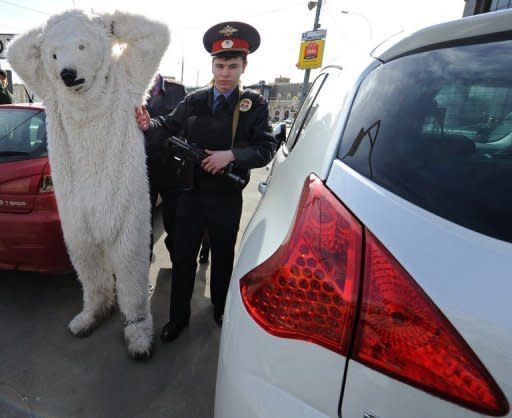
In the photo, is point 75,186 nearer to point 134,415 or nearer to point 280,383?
point 134,415

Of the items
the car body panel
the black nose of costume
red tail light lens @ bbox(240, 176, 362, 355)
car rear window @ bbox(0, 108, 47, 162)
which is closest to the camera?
the car body panel

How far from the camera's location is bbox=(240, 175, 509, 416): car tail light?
58cm

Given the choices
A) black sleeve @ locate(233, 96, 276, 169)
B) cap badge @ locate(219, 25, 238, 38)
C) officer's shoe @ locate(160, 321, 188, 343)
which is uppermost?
cap badge @ locate(219, 25, 238, 38)

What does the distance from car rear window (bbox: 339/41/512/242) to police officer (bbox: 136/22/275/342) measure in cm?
113

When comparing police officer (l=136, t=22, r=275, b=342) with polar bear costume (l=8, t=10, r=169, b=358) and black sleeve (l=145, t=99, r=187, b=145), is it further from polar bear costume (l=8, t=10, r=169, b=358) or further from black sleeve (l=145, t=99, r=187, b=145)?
polar bear costume (l=8, t=10, r=169, b=358)

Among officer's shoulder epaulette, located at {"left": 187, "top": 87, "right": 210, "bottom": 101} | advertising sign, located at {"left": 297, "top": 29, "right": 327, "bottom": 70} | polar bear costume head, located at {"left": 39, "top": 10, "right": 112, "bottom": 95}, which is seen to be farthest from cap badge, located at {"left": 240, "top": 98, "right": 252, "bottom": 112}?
advertising sign, located at {"left": 297, "top": 29, "right": 327, "bottom": 70}

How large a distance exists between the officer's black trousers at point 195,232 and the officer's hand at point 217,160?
0.88 feet

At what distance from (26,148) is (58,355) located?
4.60 feet

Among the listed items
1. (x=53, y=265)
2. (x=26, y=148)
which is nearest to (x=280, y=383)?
(x=53, y=265)

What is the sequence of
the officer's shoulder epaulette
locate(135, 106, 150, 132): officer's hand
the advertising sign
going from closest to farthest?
locate(135, 106, 150, 132): officer's hand, the officer's shoulder epaulette, the advertising sign

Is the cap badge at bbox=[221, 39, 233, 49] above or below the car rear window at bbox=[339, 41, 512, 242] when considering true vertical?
above

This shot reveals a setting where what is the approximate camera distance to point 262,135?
6.42 feet

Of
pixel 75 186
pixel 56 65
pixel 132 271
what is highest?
pixel 56 65

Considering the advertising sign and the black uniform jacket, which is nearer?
the black uniform jacket
